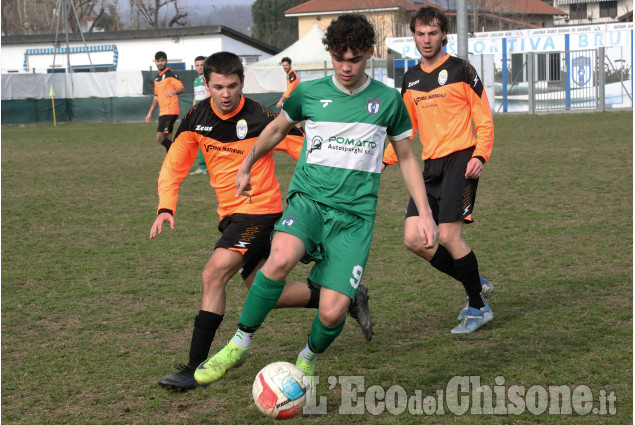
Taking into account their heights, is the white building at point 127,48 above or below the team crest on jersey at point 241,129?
above

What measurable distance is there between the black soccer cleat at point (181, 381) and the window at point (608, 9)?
79.5m

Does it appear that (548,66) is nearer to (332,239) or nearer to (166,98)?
(166,98)

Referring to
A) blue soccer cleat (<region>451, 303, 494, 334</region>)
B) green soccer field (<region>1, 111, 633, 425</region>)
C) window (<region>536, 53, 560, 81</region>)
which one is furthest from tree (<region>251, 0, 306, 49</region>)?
blue soccer cleat (<region>451, 303, 494, 334</region>)

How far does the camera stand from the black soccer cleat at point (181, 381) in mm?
4188

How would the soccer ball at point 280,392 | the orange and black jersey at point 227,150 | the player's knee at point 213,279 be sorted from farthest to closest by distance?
the orange and black jersey at point 227,150 < the player's knee at point 213,279 < the soccer ball at point 280,392

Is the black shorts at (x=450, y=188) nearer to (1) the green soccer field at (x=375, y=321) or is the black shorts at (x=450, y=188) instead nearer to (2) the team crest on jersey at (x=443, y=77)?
(2) the team crest on jersey at (x=443, y=77)

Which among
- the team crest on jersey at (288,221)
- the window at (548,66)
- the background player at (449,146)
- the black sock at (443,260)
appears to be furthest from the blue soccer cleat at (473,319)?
the window at (548,66)

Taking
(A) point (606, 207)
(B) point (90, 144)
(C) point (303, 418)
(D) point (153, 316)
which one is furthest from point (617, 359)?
(B) point (90, 144)

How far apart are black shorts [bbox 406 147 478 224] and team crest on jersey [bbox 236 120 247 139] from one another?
4.24 feet

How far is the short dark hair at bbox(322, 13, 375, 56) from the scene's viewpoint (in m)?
3.93

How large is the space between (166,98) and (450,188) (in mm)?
11333

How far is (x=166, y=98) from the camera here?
618 inches

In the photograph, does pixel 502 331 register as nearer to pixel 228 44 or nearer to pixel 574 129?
pixel 574 129

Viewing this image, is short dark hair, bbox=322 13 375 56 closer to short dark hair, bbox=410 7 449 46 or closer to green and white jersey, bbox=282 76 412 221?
green and white jersey, bbox=282 76 412 221
